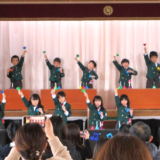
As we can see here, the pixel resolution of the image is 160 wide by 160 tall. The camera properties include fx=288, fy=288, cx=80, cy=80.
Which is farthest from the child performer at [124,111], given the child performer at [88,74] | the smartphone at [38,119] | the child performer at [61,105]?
the smartphone at [38,119]

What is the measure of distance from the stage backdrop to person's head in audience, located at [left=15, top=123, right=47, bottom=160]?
5.99 metres

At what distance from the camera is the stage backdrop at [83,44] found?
290 inches

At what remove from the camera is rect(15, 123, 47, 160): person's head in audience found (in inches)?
51.8

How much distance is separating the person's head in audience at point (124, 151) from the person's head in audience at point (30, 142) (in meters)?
0.49

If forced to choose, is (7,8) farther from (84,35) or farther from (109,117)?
(109,117)

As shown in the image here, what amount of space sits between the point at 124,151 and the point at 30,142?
23.1 inches

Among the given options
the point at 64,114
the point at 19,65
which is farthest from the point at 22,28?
the point at 64,114

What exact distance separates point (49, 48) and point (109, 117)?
2.48 m

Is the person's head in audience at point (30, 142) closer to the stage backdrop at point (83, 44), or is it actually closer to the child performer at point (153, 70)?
the child performer at point (153, 70)

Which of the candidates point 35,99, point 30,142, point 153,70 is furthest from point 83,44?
point 30,142

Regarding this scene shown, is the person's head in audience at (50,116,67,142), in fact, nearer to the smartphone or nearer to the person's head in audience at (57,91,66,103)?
the smartphone

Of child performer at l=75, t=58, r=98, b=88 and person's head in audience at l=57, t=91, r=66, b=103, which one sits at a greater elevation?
child performer at l=75, t=58, r=98, b=88

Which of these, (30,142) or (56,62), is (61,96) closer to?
(56,62)

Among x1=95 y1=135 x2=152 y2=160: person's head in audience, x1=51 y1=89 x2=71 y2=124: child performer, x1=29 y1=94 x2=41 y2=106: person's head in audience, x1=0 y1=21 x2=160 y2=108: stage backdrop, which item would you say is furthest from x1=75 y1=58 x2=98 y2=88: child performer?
x1=95 y1=135 x2=152 y2=160: person's head in audience
